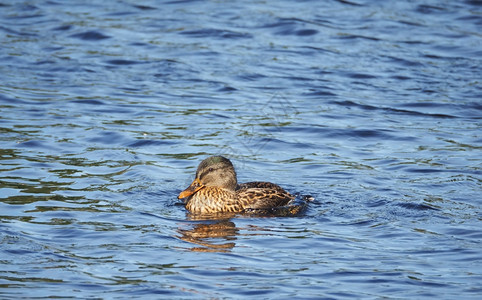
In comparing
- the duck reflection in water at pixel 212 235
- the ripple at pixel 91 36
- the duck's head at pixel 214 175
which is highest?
the ripple at pixel 91 36

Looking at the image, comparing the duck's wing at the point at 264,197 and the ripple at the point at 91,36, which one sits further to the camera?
the ripple at the point at 91,36

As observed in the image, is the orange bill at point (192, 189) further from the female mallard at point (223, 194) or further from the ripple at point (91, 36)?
the ripple at point (91, 36)

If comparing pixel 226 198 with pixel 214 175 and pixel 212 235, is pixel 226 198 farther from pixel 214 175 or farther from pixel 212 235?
pixel 212 235

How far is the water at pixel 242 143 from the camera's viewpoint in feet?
27.1

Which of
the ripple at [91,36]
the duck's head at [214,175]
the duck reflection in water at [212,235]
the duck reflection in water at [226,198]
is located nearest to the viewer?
the duck reflection in water at [212,235]

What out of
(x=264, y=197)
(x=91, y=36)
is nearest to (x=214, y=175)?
(x=264, y=197)

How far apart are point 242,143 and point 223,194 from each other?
265 centimetres

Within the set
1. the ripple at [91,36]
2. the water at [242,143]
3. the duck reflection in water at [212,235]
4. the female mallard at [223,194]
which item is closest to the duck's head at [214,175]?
the female mallard at [223,194]

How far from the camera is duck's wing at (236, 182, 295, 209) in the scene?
1070cm

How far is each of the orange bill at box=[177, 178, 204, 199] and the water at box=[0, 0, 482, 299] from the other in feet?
0.93

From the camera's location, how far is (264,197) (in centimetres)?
1071

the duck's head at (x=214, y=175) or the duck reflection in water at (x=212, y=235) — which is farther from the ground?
the duck's head at (x=214, y=175)

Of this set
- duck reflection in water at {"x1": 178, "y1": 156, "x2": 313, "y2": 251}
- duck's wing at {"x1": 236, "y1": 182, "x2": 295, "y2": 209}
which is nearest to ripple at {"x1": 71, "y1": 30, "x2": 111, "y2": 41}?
duck reflection in water at {"x1": 178, "y1": 156, "x2": 313, "y2": 251}

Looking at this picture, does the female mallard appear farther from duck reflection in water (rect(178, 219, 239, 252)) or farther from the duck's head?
duck reflection in water (rect(178, 219, 239, 252))
